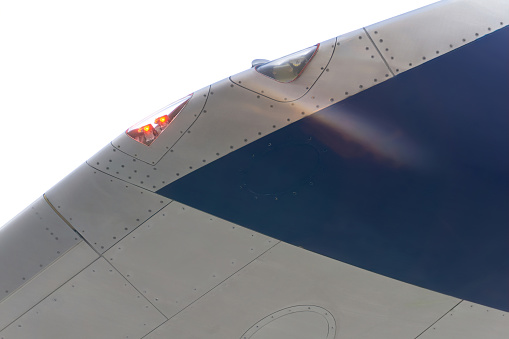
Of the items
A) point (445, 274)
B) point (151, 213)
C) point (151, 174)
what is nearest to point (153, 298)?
point (151, 213)

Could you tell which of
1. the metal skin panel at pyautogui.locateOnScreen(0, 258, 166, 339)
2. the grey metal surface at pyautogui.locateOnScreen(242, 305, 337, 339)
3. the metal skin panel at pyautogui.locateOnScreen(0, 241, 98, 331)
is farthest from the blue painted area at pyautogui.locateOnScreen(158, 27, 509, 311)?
the metal skin panel at pyautogui.locateOnScreen(0, 258, 166, 339)

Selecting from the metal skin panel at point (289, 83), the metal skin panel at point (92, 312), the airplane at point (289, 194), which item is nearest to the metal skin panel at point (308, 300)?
the airplane at point (289, 194)

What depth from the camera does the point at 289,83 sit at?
5539mm

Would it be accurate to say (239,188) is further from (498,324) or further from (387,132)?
(498,324)

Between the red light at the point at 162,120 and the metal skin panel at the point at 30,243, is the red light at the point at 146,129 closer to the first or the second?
the red light at the point at 162,120

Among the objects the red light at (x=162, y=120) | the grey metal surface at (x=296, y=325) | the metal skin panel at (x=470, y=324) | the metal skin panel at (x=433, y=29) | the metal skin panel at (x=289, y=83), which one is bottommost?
the metal skin panel at (x=470, y=324)

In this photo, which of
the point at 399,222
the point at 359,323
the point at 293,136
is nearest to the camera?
the point at 293,136

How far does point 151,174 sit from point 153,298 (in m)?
1.41

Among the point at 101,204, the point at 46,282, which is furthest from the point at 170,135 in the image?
the point at 46,282

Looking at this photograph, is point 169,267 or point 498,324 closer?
point 169,267

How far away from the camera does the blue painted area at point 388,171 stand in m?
5.58

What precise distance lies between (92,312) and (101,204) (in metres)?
1.29

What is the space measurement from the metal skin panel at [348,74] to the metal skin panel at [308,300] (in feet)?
5.21

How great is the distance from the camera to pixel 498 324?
21.8 feet
